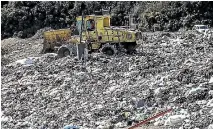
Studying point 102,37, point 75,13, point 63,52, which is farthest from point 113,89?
point 75,13

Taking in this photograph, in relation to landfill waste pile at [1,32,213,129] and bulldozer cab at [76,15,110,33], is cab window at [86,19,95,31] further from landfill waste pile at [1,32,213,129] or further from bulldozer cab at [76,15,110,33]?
landfill waste pile at [1,32,213,129]

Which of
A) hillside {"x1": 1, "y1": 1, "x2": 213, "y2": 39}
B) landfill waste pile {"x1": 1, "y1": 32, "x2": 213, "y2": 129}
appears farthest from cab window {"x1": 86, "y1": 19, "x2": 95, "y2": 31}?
hillside {"x1": 1, "y1": 1, "x2": 213, "y2": 39}

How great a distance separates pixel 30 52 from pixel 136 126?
11.7 metres

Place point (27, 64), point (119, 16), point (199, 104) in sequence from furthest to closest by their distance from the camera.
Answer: point (119, 16)
point (27, 64)
point (199, 104)

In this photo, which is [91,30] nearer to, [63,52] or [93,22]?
[93,22]

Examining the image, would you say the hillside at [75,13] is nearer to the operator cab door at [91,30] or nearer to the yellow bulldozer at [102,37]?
the yellow bulldozer at [102,37]

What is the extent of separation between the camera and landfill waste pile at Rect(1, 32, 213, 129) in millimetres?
11125

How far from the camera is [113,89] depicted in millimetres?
13445

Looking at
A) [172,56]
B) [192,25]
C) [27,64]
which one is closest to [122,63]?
[172,56]

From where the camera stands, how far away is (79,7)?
88.6 feet

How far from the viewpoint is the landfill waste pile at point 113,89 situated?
11.1 m

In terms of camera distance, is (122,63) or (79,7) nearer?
(122,63)

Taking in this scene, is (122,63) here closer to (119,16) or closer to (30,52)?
(30,52)

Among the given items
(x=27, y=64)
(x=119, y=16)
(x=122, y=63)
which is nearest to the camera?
(x=122, y=63)
